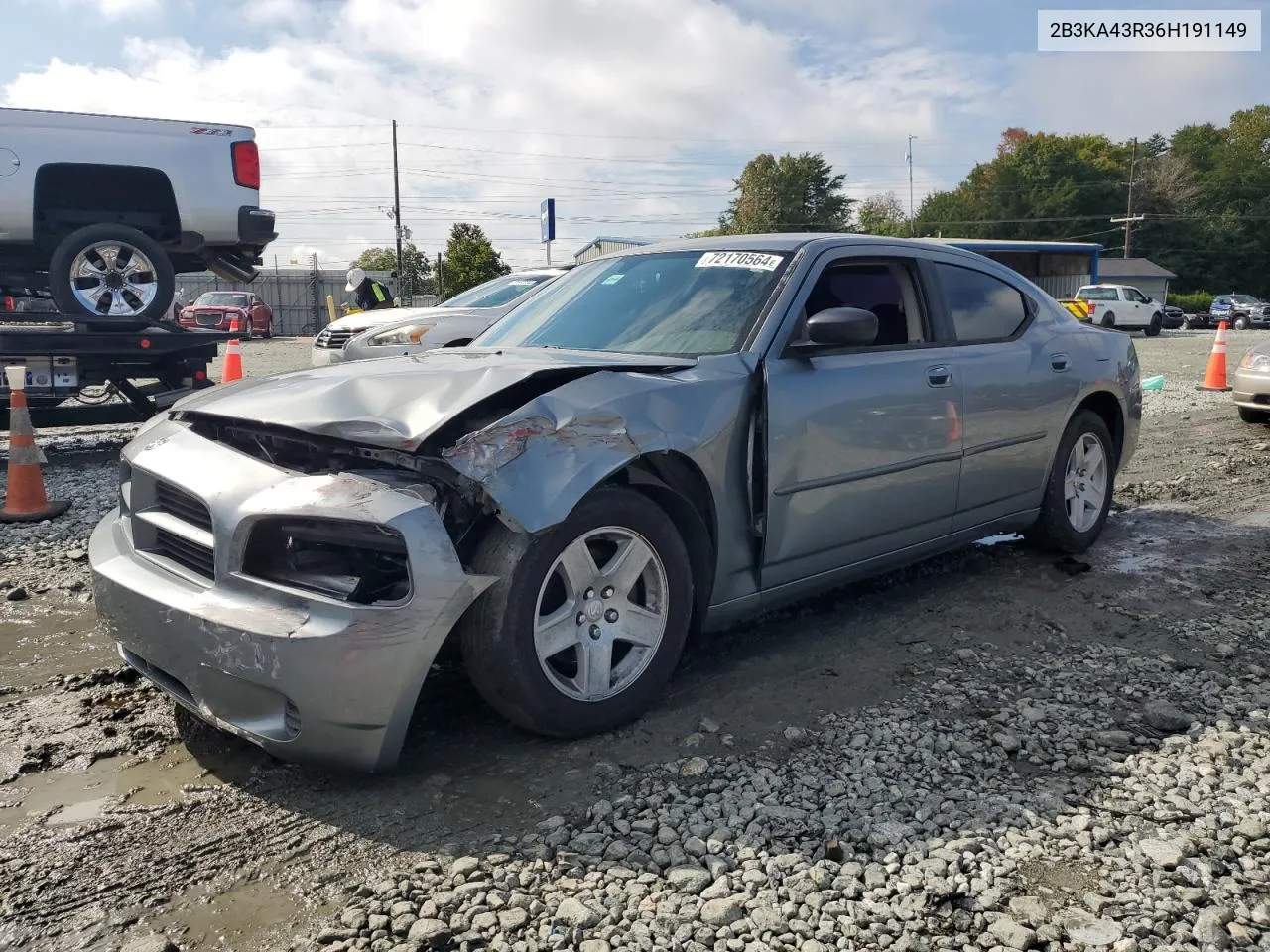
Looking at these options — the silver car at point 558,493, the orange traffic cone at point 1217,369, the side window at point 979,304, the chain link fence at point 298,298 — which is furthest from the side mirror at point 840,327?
the chain link fence at point 298,298

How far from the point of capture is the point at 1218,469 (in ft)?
25.0

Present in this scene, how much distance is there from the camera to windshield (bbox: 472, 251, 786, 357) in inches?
144

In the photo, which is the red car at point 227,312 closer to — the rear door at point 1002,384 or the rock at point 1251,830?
the rear door at point 1002,384

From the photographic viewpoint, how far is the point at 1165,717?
3.22 meters

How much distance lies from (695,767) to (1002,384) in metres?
2.49

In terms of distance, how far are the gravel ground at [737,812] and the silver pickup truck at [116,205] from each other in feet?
15.3

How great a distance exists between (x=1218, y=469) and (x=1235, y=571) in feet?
10.4

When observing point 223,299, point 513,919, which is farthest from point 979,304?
point 223,299

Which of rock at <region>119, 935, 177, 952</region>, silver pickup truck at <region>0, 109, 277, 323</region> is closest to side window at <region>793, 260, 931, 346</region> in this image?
rock at <region>119, 935, 177, 952</region>

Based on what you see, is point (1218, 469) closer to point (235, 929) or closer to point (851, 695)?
point (851, 695)

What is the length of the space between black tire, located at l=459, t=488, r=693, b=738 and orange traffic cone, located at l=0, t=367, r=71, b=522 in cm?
424

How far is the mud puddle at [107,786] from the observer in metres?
2.66

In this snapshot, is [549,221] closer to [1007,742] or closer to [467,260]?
[1007,742]

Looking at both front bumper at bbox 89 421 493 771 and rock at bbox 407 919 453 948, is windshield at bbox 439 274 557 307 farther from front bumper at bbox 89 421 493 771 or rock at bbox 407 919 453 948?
rock at bbox 407 919 453 948
